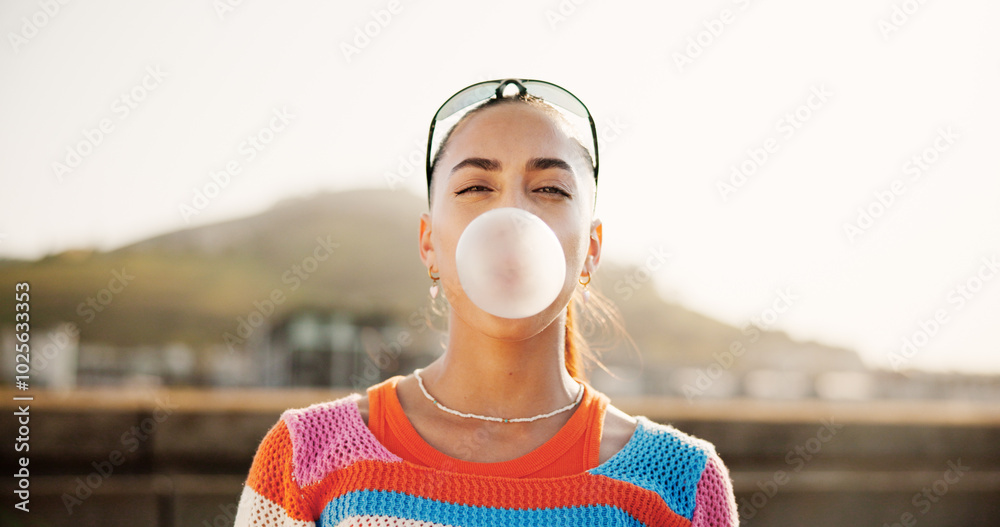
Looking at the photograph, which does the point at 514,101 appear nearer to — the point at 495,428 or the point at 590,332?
the point at 495,428

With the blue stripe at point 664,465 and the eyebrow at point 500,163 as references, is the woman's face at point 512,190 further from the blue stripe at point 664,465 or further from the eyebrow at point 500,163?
the blue stripe at point 664,465

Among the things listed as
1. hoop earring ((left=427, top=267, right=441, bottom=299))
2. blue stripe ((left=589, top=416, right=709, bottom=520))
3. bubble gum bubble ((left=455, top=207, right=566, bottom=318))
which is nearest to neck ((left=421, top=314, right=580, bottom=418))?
hoop earring ((left=427, top=267, right=441, bottom=299))

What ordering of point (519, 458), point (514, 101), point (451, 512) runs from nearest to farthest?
point (451, 512), point (519, 458), point (514, 101)

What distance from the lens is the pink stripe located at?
5.81 feet

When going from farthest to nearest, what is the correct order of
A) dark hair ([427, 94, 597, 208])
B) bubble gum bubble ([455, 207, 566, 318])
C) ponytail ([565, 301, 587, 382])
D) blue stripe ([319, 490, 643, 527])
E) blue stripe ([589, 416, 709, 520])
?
ponytail ([565, 301, 587, 382]) → dark hair ([427, 94, 597, 208]) → blue stripe ([589, 416, 709, 520]) → blue stripe ([319, 490, 643, 527]) → bubble gum bubble ([455, 207, 566, 318])

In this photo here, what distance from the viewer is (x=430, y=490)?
68.2 inches

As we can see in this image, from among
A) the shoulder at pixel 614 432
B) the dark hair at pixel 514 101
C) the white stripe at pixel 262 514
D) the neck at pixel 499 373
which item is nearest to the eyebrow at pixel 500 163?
the dark hair at pixel 514 101

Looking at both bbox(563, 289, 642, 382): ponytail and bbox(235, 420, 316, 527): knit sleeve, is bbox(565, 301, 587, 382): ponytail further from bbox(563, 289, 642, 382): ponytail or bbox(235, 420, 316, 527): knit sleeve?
bbox(235, 420, 316, 527): knit sleeve

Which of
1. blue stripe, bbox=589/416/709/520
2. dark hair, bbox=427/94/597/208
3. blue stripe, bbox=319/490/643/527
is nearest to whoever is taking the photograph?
blue stripe, bbox=319/490/643/527

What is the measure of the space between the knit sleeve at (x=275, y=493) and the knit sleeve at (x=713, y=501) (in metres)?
0.95

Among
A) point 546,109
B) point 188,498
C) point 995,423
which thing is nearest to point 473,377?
point 546,109

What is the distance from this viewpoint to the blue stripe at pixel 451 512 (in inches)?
66.7

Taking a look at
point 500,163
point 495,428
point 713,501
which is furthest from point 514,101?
point 713,501

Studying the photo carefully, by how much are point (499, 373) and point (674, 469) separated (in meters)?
0.51
